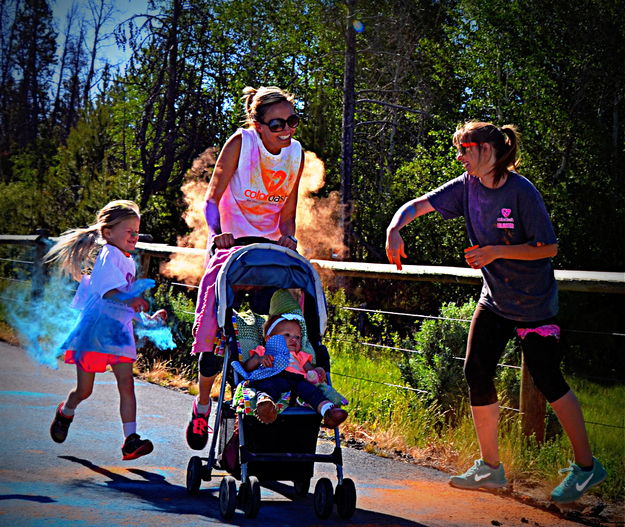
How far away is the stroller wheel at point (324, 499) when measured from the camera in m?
4.61

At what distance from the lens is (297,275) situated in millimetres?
5379

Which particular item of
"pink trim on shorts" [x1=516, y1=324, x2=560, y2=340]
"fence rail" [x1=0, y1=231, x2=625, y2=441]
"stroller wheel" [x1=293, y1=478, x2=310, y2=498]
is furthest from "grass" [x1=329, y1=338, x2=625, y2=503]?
"stroller wheel" [x1=293, y1=478, x2=310, y2=498]

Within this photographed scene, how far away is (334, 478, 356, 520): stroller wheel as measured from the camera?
4.64 metres

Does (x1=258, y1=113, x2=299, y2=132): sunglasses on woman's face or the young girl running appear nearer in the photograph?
(x1=258, y1=113, x2=299, y2=132): sunglasses on woman's face

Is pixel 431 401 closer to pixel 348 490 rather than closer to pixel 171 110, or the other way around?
pixel 348 490

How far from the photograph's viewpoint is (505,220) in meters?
5.10

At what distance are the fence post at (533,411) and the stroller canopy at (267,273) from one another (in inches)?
60.7

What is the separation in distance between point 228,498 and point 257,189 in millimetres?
1990

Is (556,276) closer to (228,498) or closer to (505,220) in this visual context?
(505,220)

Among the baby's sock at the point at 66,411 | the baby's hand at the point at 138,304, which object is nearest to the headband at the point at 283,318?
the baby's hand at the point at 138,304

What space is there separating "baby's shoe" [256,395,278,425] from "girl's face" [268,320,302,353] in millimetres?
494

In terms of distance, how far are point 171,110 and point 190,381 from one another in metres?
7.97

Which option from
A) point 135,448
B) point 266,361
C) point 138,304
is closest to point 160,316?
point 138,304

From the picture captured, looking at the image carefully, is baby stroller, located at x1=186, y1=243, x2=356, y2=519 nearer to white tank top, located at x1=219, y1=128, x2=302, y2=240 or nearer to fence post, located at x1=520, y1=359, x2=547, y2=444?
white tank top, located at x1=219, y1=128, x2=302, y2=240
